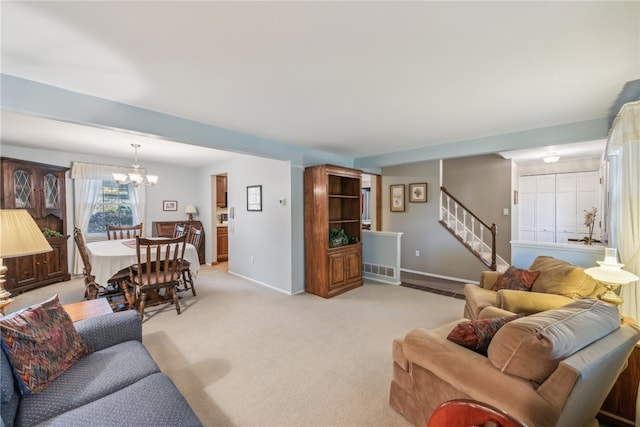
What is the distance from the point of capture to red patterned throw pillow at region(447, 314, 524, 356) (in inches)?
57.2

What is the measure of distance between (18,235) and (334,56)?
2.22m

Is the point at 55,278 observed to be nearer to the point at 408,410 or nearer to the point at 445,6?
the point at 408,410

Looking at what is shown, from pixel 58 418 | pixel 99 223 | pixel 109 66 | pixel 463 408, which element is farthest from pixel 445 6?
pixel 99 223

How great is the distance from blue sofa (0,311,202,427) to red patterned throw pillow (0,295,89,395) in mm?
35

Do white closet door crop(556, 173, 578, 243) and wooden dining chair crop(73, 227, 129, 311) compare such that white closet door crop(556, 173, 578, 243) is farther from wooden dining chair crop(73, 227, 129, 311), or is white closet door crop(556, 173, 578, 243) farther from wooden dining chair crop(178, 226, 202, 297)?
wooden dining chair crop(73, 227, 129, 311)

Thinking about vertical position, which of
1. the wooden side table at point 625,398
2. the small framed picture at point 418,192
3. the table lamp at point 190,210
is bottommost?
the wooden side table at point 625,398

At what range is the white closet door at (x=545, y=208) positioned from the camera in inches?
223

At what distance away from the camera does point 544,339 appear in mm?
1125

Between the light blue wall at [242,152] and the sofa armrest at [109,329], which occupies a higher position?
the light blue wall at [242,152]

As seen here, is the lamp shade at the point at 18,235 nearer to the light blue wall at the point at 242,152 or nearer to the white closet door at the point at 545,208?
the light blue wall at the point at 242,152

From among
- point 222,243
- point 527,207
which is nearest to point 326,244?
point 222,243

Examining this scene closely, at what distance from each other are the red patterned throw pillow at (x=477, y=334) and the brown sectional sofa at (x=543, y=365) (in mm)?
46

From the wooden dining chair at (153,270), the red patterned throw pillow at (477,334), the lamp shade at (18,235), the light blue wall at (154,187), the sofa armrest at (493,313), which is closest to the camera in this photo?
the red patterned throw pillow at (477,334)

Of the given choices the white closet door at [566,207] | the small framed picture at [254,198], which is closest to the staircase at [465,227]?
the white closet door at [566,207]
